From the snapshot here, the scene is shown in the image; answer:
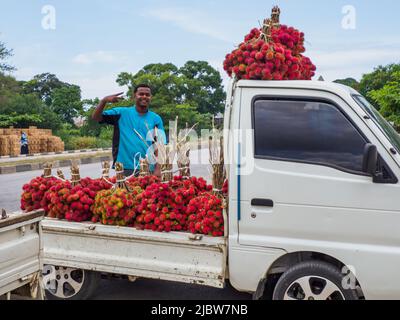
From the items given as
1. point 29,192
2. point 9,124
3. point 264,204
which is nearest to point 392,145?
point 264,204

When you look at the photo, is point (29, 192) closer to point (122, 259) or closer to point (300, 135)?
point (122, 259)

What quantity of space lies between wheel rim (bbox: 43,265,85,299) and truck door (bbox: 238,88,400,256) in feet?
5.35

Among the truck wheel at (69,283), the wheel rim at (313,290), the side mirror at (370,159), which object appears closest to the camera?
the side mirror at (370,159)

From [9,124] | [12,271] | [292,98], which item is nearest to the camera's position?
[12,271]

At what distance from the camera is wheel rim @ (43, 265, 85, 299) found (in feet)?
13.1

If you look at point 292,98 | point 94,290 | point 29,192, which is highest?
point 292,98

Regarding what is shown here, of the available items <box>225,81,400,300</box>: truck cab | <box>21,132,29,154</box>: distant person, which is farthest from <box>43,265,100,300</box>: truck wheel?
<box>21,132,29,154</box>: distant person

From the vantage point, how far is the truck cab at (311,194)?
305 cm

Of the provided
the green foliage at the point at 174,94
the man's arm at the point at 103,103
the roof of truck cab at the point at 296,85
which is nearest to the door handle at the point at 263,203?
the roof of truck cab at the point at 296,85

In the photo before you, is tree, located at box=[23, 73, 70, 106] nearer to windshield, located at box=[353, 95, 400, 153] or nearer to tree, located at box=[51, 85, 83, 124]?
tree, located at box=[51, 85, 83, 124]

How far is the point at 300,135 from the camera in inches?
127

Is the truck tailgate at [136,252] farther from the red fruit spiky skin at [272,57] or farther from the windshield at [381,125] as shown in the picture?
the windshield at [381,125]

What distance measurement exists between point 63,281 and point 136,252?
0.89m
